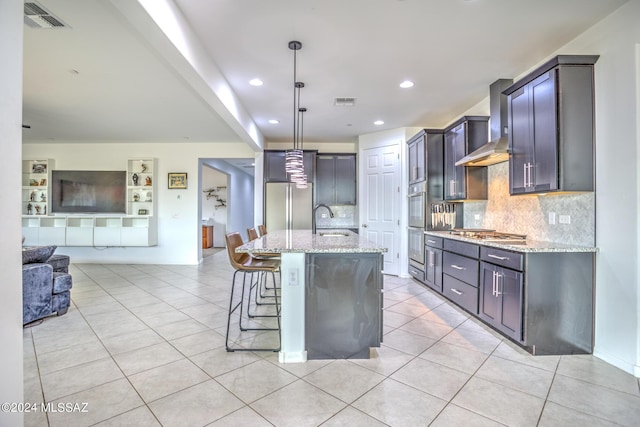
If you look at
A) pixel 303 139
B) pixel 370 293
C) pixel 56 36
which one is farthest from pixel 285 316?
pixel 303 139

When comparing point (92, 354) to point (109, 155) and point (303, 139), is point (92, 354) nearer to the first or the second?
point (303, 139)

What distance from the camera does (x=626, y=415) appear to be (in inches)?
67.2

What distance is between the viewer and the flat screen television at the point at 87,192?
649 cm

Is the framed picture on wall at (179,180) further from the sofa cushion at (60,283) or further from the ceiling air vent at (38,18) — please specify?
the ceiling air vent at (38,18)

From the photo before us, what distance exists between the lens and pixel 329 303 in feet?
7.72

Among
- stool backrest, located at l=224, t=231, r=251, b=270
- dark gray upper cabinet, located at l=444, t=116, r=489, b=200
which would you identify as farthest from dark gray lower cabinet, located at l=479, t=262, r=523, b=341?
stool backrest, located at l=224, t=231, r=251, b=270

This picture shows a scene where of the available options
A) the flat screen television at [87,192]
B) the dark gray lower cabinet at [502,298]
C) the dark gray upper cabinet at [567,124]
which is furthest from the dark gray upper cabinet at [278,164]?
the dark gray upper cabinet at [567,124]

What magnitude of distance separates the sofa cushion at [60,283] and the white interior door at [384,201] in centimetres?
426

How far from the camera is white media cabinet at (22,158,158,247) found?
6.32 m

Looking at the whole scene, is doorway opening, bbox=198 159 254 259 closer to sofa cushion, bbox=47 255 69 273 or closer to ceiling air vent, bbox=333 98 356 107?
sofa cushion, bbox=47 255 69 273

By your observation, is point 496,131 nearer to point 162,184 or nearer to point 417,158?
point 417,158

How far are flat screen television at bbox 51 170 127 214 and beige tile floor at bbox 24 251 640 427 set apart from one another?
13.0 ft

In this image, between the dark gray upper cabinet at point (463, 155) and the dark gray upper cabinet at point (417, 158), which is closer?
the dark gray upper cabinet at point (463, 155)

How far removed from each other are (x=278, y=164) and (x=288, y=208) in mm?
945
